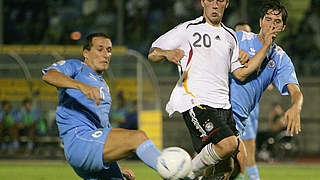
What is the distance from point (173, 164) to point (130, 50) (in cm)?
1502

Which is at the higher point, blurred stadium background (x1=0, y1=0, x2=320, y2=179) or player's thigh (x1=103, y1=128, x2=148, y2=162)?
player's thigh (x1=103, y1=128, x2=148, y2=162)

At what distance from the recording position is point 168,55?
247 inches

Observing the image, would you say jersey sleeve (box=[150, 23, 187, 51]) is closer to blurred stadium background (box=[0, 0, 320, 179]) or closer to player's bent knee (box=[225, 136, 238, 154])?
player's bent knee (box=[225, 136, 238, 154])

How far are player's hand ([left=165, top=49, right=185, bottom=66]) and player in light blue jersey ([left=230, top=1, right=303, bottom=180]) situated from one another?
3.43 ft

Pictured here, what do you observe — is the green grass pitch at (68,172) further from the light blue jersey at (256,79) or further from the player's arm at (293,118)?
the player's arm at (293,118)

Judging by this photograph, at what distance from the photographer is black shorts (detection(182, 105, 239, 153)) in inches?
250

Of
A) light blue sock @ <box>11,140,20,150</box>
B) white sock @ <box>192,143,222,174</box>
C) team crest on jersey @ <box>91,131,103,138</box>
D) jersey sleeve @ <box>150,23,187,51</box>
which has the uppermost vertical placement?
jersey sleeve @ <box>150,23,187,51</box>

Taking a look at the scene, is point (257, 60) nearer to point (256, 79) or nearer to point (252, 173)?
point (256, 79)

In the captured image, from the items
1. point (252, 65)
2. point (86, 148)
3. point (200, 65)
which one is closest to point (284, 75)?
point (252, 65)

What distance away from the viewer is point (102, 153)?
5.58m

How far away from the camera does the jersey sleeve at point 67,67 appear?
585 cm

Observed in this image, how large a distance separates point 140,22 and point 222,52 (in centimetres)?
1550

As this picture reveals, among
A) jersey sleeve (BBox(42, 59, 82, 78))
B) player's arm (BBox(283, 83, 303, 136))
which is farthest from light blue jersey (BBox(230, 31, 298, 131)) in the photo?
jersey sleeve (BBox(42, 59, 82, 78))

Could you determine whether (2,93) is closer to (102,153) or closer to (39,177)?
(39,177)
